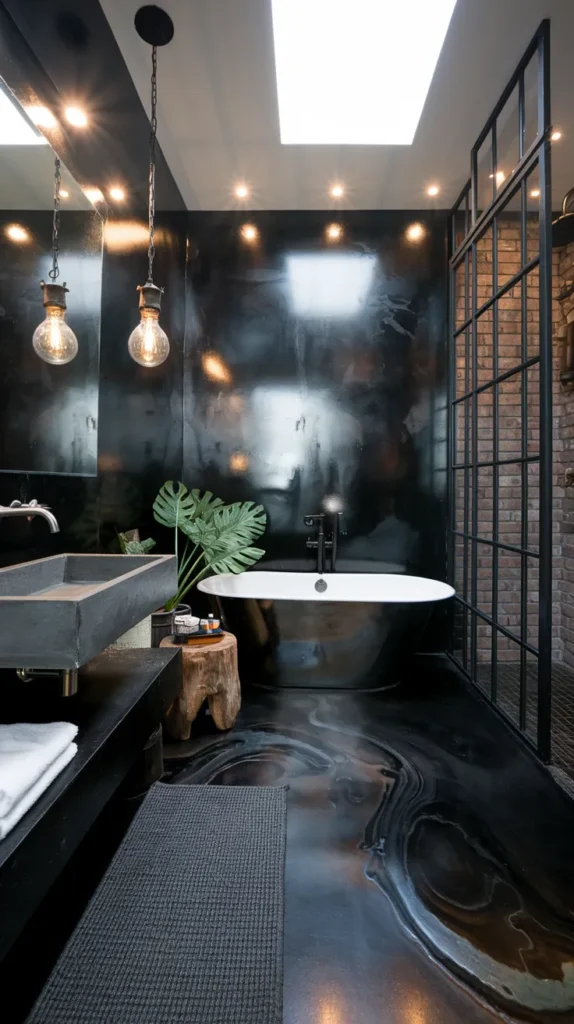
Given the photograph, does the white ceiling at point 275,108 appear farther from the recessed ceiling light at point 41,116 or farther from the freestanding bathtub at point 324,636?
the freestanding bathtub at point 324,636

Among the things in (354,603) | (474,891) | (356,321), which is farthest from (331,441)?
(474,891)

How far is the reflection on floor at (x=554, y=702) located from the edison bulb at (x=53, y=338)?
259cm

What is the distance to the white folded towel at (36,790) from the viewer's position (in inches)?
29.6

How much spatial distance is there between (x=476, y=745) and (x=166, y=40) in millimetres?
3517

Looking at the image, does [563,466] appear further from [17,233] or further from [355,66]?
[17,233]

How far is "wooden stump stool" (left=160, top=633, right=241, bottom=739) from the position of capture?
2.24m

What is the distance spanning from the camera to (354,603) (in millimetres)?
2670

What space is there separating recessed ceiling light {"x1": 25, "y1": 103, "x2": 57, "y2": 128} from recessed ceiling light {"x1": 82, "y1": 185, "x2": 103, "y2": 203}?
27cm

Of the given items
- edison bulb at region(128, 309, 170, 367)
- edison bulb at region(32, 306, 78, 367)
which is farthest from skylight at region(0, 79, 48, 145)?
edison bulb at region(128, 309, 170, 367)

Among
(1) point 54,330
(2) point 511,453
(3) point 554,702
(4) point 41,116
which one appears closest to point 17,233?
(1) point 54,330

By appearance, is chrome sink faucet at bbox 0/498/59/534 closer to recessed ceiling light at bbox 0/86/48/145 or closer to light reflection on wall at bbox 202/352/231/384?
recessed ceiling light at bbox 0/86/48/145

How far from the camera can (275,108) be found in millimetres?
2578

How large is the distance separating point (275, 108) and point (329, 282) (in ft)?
3.66

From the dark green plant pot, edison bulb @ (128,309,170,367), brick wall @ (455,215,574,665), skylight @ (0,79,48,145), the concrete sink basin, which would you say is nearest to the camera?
the concrete sink basin
